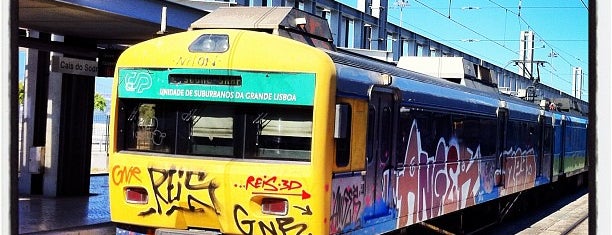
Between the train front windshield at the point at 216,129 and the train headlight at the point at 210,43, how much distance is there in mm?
495

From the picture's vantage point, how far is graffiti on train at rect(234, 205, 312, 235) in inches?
264

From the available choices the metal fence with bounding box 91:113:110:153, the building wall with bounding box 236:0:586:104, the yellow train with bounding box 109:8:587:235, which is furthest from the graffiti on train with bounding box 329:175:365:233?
the metal fence with bounding box 91:113:110:153

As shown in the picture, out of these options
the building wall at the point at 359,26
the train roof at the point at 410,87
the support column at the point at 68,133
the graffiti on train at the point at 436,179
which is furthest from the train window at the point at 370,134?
the building wall at the point at 359,26

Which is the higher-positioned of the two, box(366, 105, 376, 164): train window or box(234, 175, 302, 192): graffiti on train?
box(366, 105, 376, 164): train window

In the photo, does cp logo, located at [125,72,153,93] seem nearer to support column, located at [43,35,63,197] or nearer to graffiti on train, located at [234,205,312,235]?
graffiti on train, located at [234,205,312,235]

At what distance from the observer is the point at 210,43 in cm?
714

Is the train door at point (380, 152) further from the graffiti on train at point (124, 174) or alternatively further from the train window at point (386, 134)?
the graffiti on train at point (124, 174)

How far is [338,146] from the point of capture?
6.95 meters

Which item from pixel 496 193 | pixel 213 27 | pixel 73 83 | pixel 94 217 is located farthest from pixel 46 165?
pixel 496 193

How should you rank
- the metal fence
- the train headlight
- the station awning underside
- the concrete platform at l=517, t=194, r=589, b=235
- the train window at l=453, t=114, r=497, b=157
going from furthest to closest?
the metal fence → the concrete platform at l=517, t=194, r=589, b=235 → the train window at l=453, t=114, r=497, b=157 → the station awning underside → the train headlight

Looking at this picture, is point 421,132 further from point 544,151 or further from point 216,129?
point 544,151

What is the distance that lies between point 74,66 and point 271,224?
25.7 ft

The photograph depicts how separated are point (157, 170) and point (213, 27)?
5.76 ft

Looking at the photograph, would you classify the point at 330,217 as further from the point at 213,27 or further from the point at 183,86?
the point at 213,27
